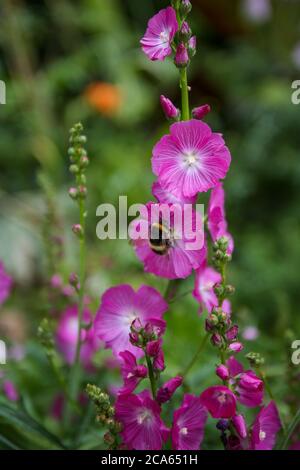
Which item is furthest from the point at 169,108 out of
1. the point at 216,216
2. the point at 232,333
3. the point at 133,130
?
the point at 133,130

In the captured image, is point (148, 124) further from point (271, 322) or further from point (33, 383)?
point (33, 383)

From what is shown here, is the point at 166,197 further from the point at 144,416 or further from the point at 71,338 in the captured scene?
the point at 71,338

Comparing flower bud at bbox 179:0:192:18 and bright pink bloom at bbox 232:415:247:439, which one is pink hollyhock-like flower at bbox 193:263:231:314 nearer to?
bright pink bloom at bbox 232:415:247:439

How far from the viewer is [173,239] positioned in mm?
840

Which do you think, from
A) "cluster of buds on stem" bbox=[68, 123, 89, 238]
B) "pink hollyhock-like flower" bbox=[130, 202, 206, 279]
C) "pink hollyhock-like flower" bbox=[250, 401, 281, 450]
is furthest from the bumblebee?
"pink hollyhock-like flower" bbox=[250, 401, 281, 450]

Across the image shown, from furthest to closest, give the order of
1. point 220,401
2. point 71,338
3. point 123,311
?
point 71,338, point 123,311, point 220,401

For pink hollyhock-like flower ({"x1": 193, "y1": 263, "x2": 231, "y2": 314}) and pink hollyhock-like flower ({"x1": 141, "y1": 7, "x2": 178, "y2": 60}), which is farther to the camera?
pink hollyhock-like flower ({"x1": 193, "y1": 263, "x2": 231, "y2": 314})

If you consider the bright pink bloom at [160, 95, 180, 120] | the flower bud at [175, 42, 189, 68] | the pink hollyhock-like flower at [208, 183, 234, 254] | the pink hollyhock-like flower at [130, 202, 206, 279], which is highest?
the flower bud at [175, 42, 189, 68]

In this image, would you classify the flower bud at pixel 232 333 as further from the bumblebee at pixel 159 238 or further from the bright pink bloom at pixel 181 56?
the bright pink bloom at pixel 181 56

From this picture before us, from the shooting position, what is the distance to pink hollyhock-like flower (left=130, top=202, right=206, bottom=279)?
81 cm

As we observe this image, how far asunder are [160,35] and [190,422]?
472 millimetres

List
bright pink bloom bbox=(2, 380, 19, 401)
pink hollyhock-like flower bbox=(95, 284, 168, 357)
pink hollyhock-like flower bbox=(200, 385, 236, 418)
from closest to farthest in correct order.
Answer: pink hollyhock-like flower bbox=(200, 385, 236, 418)
pink hollyhock-like flower bbox=(95, 284, 168, 357)
bright pink bloom bbox=(2, 380, 19, 401)

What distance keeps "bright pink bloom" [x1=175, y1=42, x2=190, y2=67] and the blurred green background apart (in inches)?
24.7

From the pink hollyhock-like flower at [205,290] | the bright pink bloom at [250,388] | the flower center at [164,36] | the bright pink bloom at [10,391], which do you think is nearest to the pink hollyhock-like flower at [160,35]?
the flower center at [164,36]
